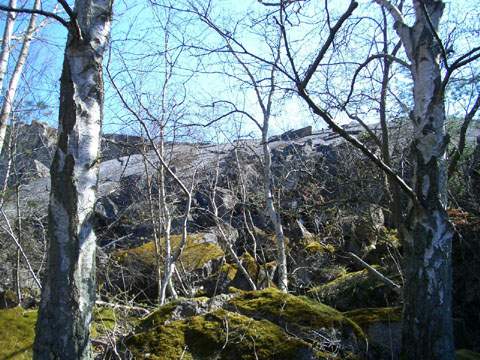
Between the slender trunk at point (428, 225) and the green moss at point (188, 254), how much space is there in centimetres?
665

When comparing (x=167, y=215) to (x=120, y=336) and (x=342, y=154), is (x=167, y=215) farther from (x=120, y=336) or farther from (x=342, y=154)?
(x=120, y=336)

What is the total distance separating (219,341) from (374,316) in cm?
154

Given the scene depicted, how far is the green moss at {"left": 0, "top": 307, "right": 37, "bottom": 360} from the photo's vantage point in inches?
157

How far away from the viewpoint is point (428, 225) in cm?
362

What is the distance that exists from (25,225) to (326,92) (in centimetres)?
792

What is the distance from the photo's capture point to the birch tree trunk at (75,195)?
9.33ft

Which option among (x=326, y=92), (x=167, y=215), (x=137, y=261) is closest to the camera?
(x=326, y=92)

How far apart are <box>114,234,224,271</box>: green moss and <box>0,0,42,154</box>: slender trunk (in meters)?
3.52

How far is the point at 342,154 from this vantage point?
10227 mm

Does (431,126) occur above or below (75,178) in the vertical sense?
above

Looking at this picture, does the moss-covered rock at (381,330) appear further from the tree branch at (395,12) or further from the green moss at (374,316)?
the tree branch at (395,12)


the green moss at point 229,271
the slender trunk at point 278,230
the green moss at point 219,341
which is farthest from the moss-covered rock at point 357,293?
the green moss at point 229,271

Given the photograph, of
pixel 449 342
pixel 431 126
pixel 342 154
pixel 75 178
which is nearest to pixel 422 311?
pixel 449 342

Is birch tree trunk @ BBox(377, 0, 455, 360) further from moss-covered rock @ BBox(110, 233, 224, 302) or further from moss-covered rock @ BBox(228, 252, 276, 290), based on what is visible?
moss-covered rock @ BBox(110, 233, 224, 302)
